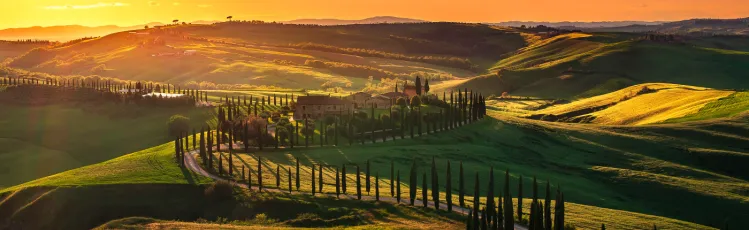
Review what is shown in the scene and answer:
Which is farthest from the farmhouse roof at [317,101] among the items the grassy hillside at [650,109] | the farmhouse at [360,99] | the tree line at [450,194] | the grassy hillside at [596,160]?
the grassy hillside at [650,109]

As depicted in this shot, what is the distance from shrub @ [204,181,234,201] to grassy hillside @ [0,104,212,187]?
59.4 meters

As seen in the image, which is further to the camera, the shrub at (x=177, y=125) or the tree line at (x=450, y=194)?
the shrub at (x=177, y=125)

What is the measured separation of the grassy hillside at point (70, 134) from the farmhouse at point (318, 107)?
27.1 metres

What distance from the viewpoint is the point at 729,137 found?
13588 cm

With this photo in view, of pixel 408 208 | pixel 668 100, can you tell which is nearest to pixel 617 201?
pixel 408 208

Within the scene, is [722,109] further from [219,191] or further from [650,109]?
[219,191]

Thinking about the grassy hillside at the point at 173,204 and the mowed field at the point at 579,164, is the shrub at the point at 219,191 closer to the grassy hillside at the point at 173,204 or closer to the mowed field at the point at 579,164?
the grassy hillside at the point at 173,204

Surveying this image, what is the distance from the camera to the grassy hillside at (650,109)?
15688 cm

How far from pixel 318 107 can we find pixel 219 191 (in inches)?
2381

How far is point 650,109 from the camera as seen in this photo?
172375 millimetres

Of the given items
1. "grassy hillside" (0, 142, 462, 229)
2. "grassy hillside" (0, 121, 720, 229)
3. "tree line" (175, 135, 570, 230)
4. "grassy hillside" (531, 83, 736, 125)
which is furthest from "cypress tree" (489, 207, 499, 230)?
"grassy hillside" (531, 83, 736, 125)

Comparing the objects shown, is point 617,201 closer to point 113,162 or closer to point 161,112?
point 113,162

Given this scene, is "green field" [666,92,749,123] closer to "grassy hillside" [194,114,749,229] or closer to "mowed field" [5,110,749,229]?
"grassy hillside" [194,114,749,229]

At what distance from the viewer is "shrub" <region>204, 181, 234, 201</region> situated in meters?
86.7
